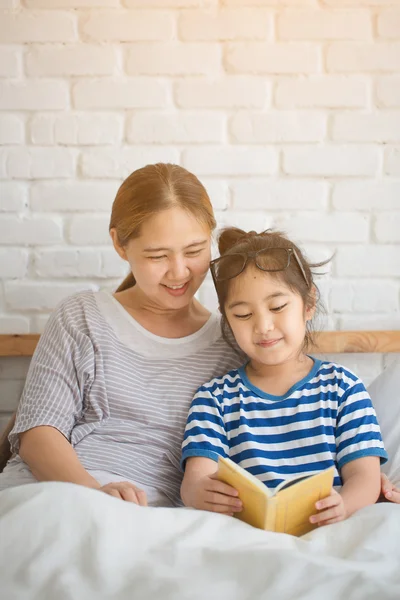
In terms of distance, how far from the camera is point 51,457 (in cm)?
148

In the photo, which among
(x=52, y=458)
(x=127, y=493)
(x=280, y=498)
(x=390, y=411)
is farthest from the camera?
(x=390, y=411)

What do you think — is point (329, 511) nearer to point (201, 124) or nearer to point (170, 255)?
point (170, 255)

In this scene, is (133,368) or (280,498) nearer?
(280,498)

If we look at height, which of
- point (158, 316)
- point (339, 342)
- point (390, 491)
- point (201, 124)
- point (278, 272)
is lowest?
point (390, 491)

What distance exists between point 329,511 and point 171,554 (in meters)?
0.32

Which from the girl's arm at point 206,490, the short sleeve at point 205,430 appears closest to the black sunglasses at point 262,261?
the short sleeve at point 205,430

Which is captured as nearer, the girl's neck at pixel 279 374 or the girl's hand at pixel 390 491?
the girl's hand at pixel 390 491

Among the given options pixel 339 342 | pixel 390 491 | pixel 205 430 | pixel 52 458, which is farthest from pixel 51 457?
pixel 339 342

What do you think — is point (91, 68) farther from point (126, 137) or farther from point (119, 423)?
point (119, 423)

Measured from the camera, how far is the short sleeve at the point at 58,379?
1.54m

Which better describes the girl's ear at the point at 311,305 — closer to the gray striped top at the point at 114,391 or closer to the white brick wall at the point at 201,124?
the gray striped top at the point at 114,391

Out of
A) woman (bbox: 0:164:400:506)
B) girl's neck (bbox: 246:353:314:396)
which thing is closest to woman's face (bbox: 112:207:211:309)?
woman (bbox: 0:164:400:506)

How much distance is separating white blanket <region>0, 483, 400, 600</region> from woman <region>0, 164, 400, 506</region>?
347 millimetres

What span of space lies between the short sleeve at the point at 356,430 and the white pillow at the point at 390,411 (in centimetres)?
10
